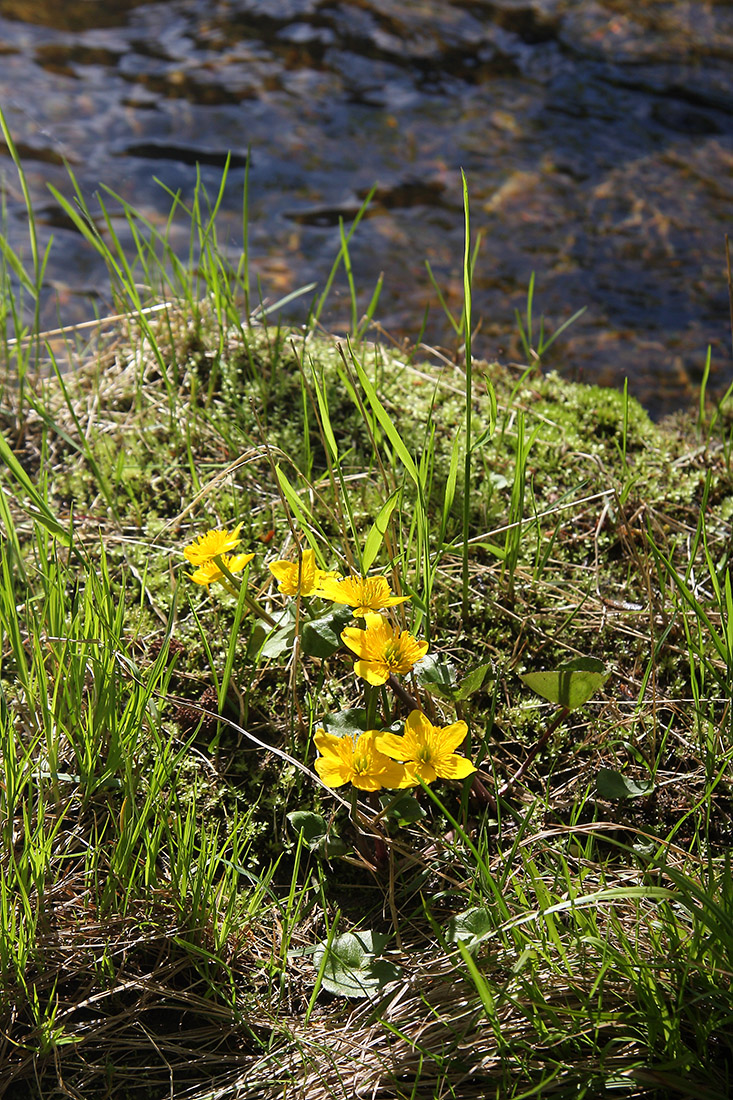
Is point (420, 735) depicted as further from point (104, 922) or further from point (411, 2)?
point (411, 2)

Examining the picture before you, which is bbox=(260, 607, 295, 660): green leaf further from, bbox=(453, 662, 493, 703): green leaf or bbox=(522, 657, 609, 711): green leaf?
bbox=(522, 657, 609, 711): green leaf

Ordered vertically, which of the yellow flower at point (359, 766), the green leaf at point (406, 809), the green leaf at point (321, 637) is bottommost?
the green leaf at point (406, 809)

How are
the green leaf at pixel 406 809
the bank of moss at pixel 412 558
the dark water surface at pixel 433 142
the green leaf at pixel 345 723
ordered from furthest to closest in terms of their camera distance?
the dark water surface at pixel 433 142
the bank of moss at pixel 412 558
the green leaf at pixel 345 723
the green leaf at pixel 406 809

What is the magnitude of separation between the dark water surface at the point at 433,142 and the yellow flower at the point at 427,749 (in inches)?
116

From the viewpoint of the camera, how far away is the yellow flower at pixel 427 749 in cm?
138

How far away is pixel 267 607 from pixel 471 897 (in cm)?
90

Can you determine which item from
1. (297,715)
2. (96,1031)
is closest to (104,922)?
(96,1031)

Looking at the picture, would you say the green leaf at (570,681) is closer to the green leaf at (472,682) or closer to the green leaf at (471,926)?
the green leaf at (472,682)

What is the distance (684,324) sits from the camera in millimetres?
4262

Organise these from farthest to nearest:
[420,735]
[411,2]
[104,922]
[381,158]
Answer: [411,2]
[381,158]
[104,922]
[420,735]

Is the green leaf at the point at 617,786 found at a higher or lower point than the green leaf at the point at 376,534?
lower

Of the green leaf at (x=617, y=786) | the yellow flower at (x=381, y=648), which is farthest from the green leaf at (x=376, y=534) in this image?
the green leaf at (x=617, y=786)

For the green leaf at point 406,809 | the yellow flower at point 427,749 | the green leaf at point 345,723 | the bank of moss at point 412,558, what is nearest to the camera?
the yellow flower at point 427,749

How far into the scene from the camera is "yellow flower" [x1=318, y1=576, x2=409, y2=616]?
152 cm
